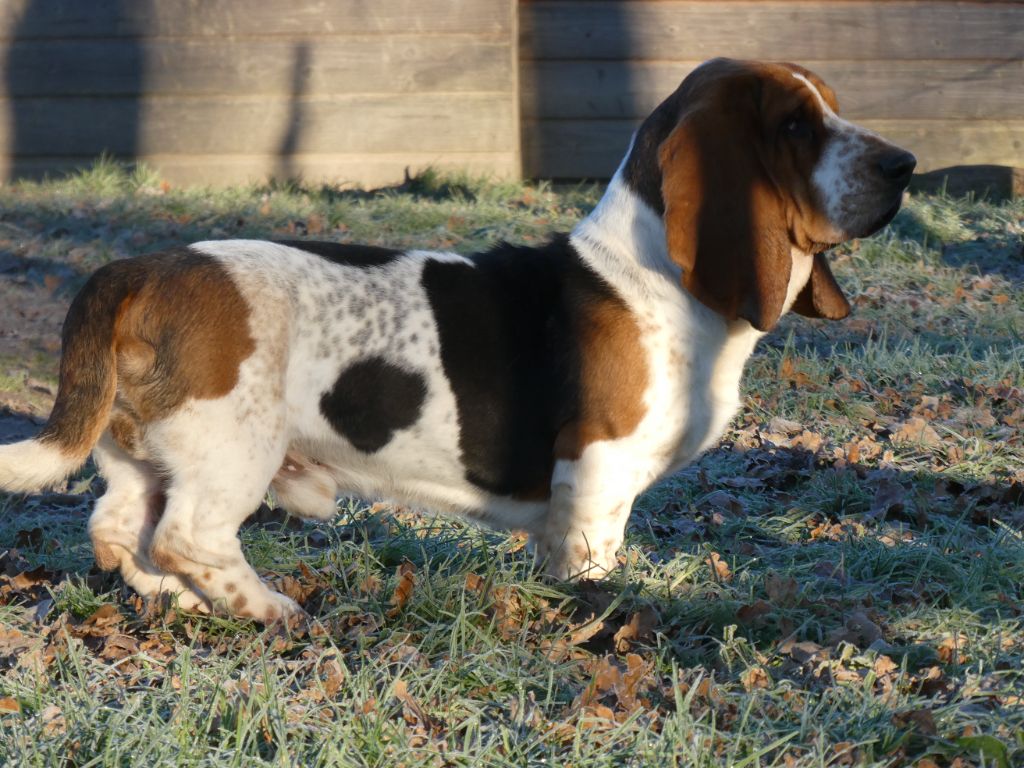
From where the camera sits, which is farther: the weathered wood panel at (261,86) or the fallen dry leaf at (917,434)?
the weathered wood panel at (261,86)

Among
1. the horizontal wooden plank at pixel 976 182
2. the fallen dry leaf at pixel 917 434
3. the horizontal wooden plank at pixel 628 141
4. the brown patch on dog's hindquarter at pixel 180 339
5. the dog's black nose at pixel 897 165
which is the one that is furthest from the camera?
the horizontal wooden plank at pixel 628 141

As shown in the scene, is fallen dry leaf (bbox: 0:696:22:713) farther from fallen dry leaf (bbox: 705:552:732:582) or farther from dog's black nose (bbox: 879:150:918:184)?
dog's black nose (bbox: 879:150:918:184)

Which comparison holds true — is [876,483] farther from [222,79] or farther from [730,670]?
[222,79]

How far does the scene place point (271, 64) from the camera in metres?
9.59

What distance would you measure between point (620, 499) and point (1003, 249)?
5870 mm

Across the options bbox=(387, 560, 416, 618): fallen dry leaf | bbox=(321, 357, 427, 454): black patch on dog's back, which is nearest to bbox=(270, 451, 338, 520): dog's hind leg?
bbox=(321, 357, 427, 454): black patch on dog's back

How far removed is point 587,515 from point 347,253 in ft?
3.27

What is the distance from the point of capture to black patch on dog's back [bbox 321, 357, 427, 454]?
3312mm

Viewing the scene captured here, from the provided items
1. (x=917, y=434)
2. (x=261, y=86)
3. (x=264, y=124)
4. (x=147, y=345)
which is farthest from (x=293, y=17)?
(x=147, y=345)

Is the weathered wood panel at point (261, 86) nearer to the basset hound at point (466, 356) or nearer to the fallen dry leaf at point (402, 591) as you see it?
the basset hound at point (466, 356)

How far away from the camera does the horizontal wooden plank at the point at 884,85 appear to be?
938cm

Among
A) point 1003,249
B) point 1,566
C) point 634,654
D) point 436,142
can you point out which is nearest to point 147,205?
point 436,142

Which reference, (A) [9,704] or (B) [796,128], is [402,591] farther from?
(B) [796,128]

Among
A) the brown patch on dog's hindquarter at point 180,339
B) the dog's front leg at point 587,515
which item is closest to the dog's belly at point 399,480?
the dog's front leg at point 587,515
